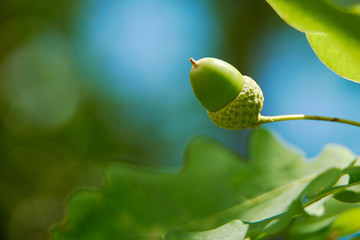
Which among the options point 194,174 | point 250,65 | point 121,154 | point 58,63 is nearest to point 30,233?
point 121,154

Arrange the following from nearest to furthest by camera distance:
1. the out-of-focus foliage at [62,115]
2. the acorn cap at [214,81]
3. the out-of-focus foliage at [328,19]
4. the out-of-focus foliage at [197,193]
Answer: the out-of-focus foliage at [328,19] < the acorn cap at [214,81] < the out-of-focus foliage at [197,193] < the out-of-focus foliage at [62,115]

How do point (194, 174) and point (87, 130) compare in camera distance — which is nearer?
point (194, 174)

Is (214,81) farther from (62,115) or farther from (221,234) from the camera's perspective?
(62,115)

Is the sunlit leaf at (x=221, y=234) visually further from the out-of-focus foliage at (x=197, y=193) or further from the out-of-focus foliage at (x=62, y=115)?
the out-of-focus foliage at (x=62, y=115)

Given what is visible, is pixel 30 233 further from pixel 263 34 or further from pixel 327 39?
pixel 327 39

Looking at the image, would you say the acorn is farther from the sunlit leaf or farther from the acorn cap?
the sunlit leaf

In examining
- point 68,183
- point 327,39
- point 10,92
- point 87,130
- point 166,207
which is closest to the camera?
point 327,39

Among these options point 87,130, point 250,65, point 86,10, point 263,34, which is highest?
point 86,10

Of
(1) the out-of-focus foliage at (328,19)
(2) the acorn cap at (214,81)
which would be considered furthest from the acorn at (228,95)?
(1) the out-of-focus foliage at (328,19)

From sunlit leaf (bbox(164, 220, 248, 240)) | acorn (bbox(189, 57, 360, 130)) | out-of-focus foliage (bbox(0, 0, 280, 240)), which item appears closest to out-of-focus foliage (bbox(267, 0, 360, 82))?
acorn (bbox(189, 57, 360, 130))

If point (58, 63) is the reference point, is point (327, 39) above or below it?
below
